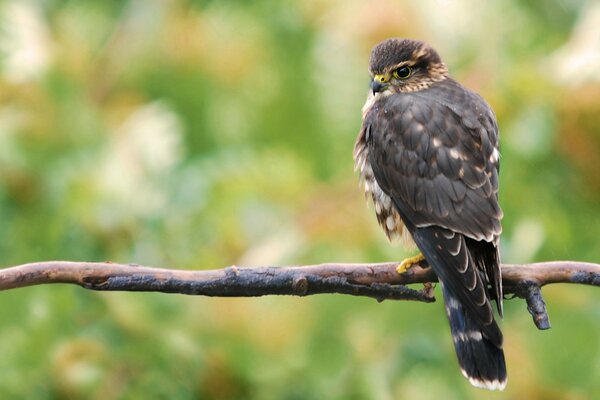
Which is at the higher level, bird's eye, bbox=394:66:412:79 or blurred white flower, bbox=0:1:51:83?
blurred white flower, bbox=0:1:51:83

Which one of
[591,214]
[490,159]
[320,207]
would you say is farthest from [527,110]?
[490,159]

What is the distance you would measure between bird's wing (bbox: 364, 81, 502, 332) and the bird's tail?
0.04 meters

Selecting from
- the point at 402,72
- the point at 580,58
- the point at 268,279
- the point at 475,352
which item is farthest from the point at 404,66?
the point at 268,279

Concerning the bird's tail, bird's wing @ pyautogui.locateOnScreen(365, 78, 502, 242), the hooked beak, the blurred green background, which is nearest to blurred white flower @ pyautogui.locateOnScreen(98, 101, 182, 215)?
the blurred green background

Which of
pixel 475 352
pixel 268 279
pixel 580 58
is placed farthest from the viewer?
pixel 580 58

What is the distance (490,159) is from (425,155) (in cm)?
18

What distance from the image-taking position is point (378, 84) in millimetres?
3783

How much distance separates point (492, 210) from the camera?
3240 millimetres

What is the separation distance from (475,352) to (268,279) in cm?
61

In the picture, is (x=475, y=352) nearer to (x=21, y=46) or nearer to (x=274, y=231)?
(x=274, y=231)

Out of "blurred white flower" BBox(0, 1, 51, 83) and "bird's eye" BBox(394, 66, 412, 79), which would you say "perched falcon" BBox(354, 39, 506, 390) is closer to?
"bird's eye" BBox(394, 66, 412, 79)

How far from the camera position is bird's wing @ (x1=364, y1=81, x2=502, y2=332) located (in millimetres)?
3109

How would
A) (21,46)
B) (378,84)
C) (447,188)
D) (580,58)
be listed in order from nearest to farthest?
(447,188) → (378,84) → (580,58) → (21,46)

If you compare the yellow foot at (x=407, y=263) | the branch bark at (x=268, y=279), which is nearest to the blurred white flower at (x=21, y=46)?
the yellow foot at (x=407, y=263)
